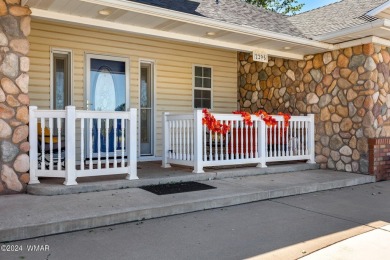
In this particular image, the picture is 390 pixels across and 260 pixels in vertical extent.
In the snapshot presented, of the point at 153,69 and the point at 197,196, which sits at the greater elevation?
the point at 153,69

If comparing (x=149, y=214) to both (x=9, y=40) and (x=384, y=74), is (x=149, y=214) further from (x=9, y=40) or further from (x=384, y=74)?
(x=384, y=74)

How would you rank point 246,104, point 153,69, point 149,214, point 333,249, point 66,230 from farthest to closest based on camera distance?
1. point 246,104
2. point 153,69
3. point 149,214
4. point 66,230
5. point 333,249

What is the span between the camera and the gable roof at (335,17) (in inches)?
264

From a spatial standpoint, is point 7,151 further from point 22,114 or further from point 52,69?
point 52,69

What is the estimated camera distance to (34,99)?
6.25 m

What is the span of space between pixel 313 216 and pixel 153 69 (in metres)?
4.69

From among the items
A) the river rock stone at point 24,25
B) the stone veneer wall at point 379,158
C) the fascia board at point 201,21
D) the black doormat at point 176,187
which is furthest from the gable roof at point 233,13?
the black doormat at point 176,187

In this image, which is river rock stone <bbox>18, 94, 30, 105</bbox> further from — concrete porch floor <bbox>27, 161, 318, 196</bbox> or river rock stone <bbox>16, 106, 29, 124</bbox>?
concrete porch floor <bbox>27, 161, 318, 196</bbox>

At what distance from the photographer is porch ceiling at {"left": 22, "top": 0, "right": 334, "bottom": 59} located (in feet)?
15.6

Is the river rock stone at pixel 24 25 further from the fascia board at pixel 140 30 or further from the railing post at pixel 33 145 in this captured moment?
the railing post at pixel 33 145

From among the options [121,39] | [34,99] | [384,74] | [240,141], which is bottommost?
[240,141]

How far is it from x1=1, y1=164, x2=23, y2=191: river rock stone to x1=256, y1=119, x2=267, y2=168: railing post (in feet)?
13.2

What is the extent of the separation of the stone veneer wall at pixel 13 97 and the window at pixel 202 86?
4338 mm

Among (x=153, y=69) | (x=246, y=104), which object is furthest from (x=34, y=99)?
(x=246, y=104)
